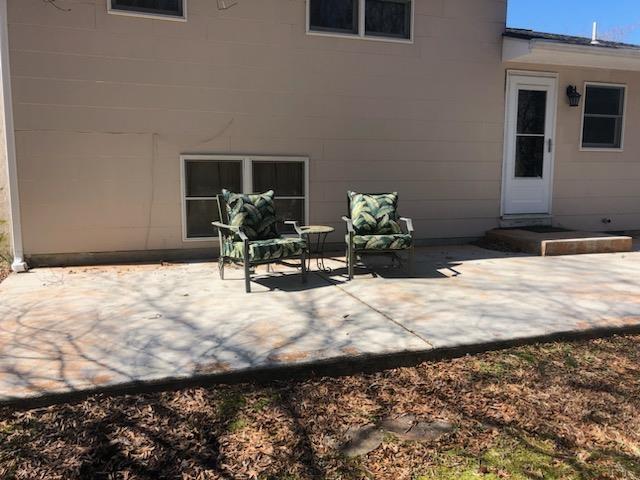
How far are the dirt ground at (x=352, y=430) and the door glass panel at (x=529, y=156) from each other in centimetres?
565

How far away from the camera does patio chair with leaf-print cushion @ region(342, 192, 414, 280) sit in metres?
→ 5.80

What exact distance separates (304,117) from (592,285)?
415 cm

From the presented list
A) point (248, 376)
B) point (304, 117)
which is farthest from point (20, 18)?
point (248, 376)

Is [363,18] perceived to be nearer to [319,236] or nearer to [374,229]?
[319,236]

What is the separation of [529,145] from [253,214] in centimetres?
510

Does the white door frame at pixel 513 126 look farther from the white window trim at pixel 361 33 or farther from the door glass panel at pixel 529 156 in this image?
the white window trim at pixel 361 33

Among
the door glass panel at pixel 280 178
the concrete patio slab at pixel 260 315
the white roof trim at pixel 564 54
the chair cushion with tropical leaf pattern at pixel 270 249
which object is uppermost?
the white roof trim at pixel 564 54

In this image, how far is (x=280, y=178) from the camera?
24.0ft

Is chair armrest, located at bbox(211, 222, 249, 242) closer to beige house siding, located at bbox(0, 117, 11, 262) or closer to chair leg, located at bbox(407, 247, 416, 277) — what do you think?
chair leg, located at bbox(407, 247, 416, 277)

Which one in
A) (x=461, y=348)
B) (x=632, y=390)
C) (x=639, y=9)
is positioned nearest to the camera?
(x=632, y=390)

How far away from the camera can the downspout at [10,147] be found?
6.02 meters

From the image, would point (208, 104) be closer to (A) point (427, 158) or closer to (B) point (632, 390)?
(A) point (427, 158)

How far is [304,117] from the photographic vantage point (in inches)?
287

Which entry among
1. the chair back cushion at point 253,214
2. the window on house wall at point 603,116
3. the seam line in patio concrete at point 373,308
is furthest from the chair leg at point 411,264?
the window on house wall at point 603,116
